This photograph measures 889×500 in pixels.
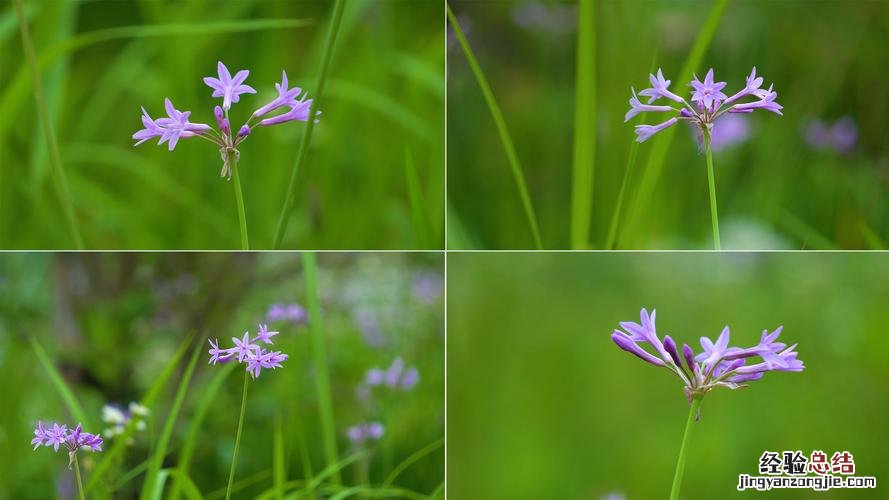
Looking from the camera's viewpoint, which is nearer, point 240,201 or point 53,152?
point 240,201

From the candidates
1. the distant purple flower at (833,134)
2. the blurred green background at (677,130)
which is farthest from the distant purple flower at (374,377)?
the distant purple flower at (833,134)

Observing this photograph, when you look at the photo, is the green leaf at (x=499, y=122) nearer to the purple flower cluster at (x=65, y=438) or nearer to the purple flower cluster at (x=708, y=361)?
the purple flower cluster at (x=708, y=361)

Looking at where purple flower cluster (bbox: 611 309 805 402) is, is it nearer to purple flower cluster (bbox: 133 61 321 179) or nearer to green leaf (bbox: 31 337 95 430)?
purple flower cluster (bbox: 133 61 321 179)

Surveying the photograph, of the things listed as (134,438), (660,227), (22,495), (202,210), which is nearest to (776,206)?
(660,227)

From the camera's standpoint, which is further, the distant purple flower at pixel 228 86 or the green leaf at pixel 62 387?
the green leaf at pixel 62 387

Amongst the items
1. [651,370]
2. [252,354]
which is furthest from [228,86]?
[651,370]

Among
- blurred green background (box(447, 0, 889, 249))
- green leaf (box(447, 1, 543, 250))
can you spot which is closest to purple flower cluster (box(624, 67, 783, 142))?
blurred green background (box(447, 0, 889, 249))

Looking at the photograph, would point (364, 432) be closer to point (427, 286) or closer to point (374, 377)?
point (374, 377)
